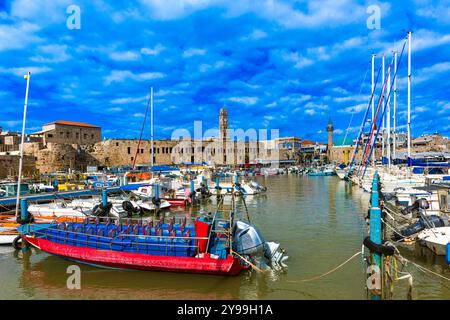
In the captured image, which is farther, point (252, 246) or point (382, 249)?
point (252, 246)

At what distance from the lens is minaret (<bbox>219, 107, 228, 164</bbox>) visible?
3907 inches

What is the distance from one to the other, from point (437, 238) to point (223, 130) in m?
91.3

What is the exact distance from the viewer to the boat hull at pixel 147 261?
1175 cm

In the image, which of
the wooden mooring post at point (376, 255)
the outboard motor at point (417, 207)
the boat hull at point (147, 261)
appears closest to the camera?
the wooden mooring post at point (376, 255)

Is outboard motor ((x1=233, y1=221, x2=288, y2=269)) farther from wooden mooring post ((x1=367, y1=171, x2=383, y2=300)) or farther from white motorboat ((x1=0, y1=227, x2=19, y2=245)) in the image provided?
white motorboat ((x1=0, y1=227, x2=19, y2=245))

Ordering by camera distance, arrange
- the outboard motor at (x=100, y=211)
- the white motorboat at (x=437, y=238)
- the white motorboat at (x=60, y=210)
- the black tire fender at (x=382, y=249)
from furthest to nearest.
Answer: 1. the white motorboat at (x=60, y=210)
2. the outboard motor at (x=100, y=211)
3. the white motorboat at (x=437, y=238)
4. the black tire fender at (x=382, y=249)

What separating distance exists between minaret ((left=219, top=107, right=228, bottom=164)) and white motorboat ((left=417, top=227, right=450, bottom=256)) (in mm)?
84886

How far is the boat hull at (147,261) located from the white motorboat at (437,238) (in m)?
8.01

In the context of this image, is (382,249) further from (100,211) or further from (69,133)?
(69,133)

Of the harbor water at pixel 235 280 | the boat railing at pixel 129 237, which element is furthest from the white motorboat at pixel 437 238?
the boat railing at pixel 129 237

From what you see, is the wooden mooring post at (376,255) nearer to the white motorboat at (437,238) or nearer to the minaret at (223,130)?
the white motorboat at (437,238)

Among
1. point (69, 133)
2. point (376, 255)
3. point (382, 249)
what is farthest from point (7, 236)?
point (69, 133)

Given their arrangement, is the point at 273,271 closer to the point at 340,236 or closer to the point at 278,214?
the point at 340,236

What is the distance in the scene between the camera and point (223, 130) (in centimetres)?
10325
